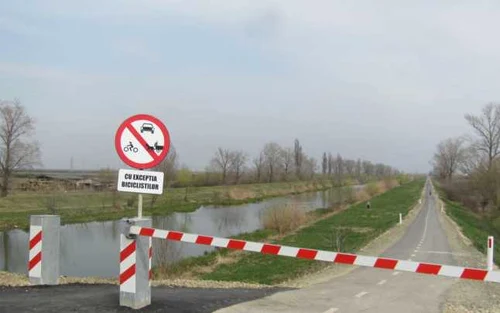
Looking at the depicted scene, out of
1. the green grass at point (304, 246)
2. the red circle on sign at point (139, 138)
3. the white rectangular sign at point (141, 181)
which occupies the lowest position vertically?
the green grass at point (304, 246)

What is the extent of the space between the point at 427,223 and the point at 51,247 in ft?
87.6

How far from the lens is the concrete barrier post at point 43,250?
786 cm

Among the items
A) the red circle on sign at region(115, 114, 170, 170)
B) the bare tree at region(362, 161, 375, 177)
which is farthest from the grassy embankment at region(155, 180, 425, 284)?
the bare tree at region(362, 161, 375, 177)

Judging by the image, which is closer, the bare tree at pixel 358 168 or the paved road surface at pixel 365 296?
the paved road surface at pixel 365 296

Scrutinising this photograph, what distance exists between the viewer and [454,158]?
114312mm

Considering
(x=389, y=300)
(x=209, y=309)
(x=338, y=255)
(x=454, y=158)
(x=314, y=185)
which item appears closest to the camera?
(x=338, y=255)

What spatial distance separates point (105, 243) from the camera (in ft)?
93.1

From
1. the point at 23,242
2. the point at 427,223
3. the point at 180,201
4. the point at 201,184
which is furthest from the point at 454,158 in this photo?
the point at 23,242

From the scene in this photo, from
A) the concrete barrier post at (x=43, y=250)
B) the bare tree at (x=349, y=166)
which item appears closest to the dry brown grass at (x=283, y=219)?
the concrete barrier post at (x=43, y=250)

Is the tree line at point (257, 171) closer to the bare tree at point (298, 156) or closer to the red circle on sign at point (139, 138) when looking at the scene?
the bare tree at point (298, 156)

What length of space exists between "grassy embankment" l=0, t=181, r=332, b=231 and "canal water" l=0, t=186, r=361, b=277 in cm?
283

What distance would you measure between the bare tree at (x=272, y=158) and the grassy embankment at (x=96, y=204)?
44.5m

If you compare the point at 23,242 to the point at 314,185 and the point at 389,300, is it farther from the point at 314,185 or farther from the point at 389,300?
the point at 314,185

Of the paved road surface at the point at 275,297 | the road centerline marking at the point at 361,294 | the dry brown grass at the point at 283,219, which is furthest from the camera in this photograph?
the dry brown grass at the point at 283,219
